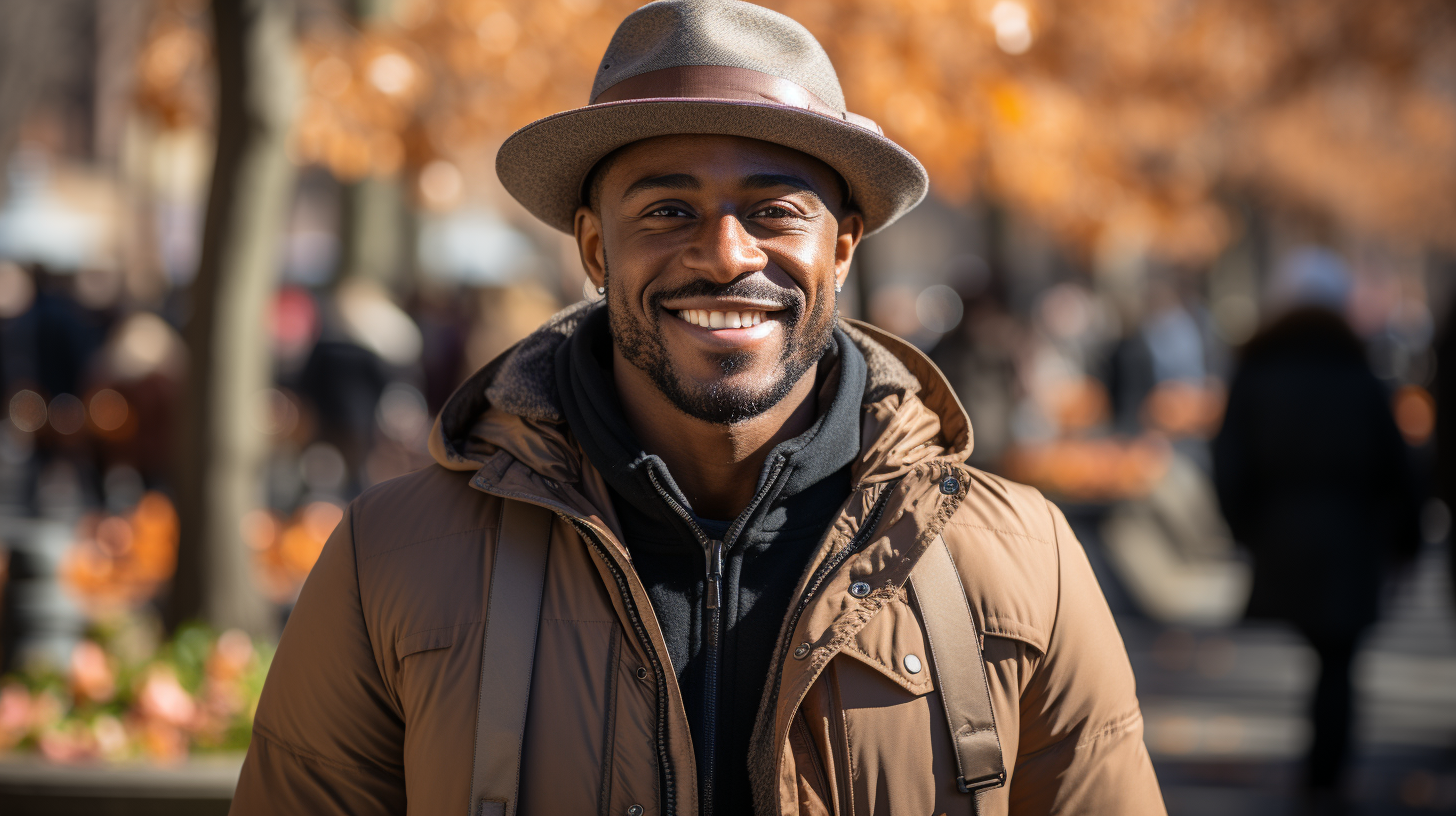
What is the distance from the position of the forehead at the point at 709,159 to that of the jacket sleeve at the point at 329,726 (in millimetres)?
824

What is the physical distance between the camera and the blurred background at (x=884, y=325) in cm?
604

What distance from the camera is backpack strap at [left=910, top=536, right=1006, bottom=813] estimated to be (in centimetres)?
218

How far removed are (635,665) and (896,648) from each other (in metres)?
0.41

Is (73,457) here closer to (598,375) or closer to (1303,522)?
(1303,522)

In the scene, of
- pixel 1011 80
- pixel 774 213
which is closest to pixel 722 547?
pixel 774 213

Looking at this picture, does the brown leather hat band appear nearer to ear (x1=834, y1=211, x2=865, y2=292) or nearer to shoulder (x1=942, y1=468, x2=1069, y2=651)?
ear (x1=834, y1=211, x2=865, y2=292)

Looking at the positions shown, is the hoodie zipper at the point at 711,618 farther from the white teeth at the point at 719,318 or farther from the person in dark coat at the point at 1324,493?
the person in dark coat at the point at 1324,493

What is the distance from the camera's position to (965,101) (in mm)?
8109

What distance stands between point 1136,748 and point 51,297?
42.3 feet

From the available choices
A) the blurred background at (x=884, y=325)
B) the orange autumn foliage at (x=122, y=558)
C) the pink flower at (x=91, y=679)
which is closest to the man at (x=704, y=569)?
the blurred background at (x=884, y=325)

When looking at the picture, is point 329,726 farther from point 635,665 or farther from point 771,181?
point 771,181

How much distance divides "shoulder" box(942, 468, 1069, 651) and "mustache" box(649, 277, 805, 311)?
44 centimetres

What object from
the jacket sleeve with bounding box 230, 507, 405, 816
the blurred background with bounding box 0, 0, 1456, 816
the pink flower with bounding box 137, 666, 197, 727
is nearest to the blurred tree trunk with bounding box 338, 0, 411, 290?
the blurred background with bounding box 0, 0, 1456, 816

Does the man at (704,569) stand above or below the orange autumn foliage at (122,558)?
above
